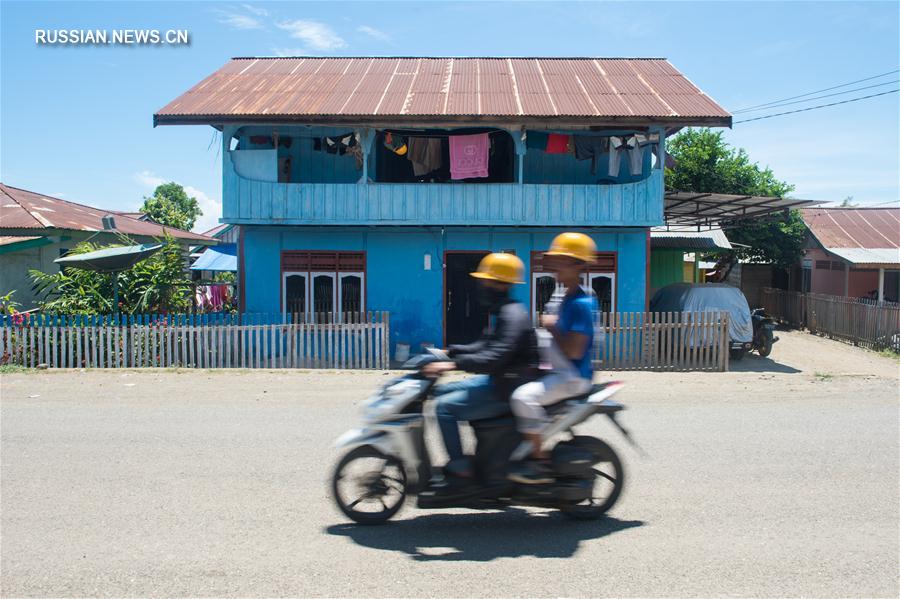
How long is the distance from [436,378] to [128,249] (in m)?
11.0

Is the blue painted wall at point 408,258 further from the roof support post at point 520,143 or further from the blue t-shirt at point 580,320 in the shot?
the blue t-shirt at point 580,320

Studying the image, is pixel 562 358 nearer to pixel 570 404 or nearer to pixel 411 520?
pixel 570 404

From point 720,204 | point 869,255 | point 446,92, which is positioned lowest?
point 869,255

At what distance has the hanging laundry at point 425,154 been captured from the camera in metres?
15.9

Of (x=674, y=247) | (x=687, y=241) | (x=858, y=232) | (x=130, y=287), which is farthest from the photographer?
(x=858, y=232)

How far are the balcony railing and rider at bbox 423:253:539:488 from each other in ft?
33.7

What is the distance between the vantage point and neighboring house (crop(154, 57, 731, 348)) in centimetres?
1447

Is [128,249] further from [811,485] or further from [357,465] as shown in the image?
[811,485]

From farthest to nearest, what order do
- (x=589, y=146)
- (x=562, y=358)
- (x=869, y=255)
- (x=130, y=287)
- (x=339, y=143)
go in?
(x=869, y=255) < (x=339, y=143) < (x=589, y=146) < (x=130, y=287) < (x=562, y=358)

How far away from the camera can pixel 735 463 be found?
5941 mm

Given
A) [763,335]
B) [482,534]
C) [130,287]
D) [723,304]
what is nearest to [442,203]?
[723,304]

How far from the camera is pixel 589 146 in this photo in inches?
616

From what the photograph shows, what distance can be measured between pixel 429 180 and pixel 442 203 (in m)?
2.14

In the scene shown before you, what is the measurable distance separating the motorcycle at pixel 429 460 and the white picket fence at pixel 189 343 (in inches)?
321
